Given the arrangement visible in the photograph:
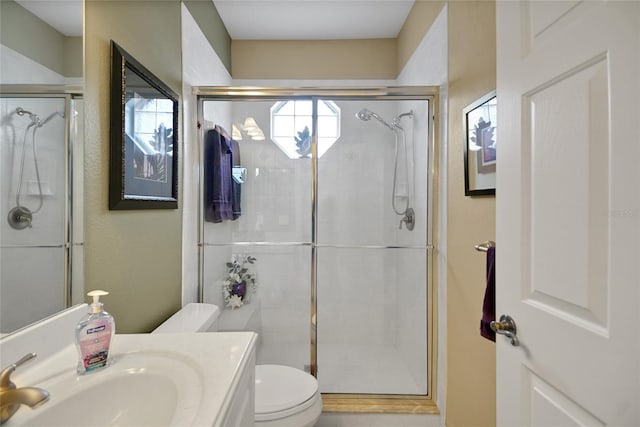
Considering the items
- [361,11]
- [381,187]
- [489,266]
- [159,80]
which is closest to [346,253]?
[381,187]

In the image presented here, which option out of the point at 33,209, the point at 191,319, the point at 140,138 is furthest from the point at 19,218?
the point at 191,319

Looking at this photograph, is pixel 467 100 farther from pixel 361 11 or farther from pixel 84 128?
pixel 84 128

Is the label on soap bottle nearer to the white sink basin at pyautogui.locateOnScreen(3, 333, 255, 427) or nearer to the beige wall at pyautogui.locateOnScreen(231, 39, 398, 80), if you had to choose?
the white sink basin at pyautogui.locateOnScreen(3, 333, 255, 427)

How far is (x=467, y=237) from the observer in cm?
157

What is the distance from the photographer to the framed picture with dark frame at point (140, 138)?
1.20 meters

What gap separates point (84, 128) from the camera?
103 centimetres

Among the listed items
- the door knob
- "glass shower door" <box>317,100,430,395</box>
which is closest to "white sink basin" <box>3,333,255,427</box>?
the door knob

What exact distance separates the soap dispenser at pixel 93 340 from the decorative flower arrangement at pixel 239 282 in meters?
1.38

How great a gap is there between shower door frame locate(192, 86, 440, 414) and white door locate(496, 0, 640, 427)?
1077mm

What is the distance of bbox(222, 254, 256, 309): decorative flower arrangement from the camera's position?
219 cm

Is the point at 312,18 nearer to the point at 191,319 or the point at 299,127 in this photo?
the point at 299,127

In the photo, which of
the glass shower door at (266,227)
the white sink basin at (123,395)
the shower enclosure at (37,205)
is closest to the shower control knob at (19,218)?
the shower enclosure at (37,205)

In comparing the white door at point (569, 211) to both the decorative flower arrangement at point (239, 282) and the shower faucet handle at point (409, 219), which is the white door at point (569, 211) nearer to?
the shower faucet handle at point (409, 219)

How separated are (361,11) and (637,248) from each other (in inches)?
101
